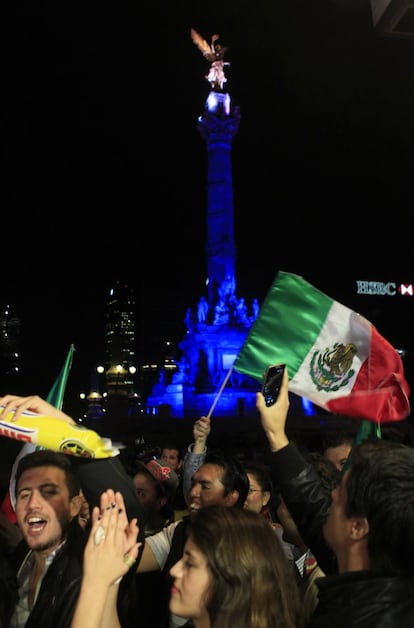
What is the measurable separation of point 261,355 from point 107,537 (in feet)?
7.46

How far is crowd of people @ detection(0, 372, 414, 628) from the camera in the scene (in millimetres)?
1846

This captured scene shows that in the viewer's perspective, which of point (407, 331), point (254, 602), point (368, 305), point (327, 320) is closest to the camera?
point (254, 602)

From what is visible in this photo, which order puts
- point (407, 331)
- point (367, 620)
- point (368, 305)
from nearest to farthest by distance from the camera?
point (367, 620)
point (407, 331)
point (368, 305)

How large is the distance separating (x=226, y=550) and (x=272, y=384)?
3.61ft

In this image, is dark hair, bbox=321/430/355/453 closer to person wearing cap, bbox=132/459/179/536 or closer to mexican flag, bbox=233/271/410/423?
mexican flag, bbox=233/271/410/423

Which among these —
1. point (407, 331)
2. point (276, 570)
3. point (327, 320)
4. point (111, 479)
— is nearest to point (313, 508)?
point (276, 570)

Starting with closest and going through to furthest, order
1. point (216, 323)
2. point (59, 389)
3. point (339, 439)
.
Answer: point (59, 389) < point (339, 439) < point (216, 323)

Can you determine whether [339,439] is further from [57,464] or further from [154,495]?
[57,464]

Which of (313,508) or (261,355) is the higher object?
(261,355)

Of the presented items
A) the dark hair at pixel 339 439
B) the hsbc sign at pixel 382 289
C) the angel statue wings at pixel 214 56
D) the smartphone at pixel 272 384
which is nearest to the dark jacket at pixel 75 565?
the smartphone at pixel 272 384

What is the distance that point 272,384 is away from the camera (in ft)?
10.3

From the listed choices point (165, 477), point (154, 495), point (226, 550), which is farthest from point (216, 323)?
point (226, 550)

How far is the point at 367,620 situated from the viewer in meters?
1.72

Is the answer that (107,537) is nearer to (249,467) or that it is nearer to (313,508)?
(313,508)
